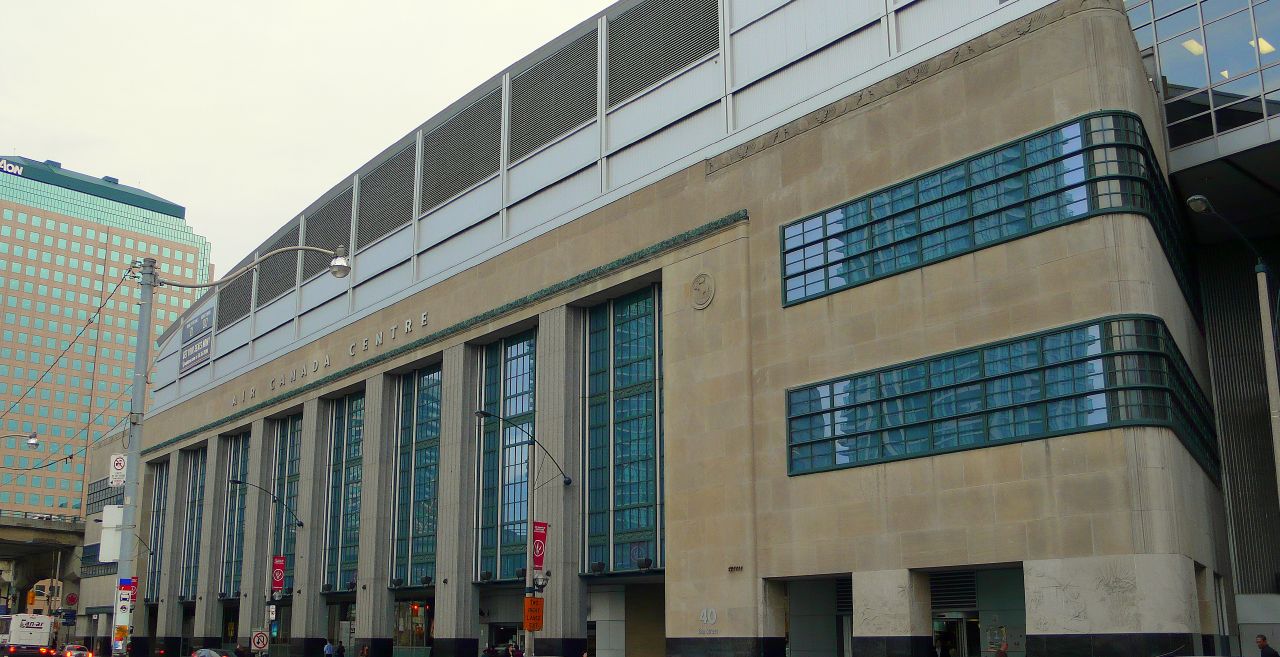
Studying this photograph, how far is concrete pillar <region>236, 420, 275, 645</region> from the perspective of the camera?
62.7 meters

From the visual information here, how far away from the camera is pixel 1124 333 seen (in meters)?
27.0

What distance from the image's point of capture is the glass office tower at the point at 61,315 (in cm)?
16975

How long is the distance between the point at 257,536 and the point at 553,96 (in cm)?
3249

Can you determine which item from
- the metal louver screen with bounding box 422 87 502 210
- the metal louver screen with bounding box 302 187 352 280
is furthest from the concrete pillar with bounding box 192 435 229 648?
the metal louver screen with bounding box 422 87 502 210

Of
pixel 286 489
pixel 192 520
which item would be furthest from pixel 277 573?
A: pixel 192 520

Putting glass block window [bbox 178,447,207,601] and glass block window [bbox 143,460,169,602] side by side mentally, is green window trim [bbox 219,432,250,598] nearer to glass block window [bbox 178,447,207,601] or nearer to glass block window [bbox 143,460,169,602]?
glass block window [bbox 178,447,207,601]

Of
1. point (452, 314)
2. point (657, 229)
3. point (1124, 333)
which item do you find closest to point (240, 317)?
point (452, 314)

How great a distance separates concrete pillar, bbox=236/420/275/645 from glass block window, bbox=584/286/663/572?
2789cm

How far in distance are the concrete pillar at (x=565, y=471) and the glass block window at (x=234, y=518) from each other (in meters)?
30.2

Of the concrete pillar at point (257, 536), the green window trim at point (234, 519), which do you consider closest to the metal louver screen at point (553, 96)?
the concrete pillar at point (257, 536)

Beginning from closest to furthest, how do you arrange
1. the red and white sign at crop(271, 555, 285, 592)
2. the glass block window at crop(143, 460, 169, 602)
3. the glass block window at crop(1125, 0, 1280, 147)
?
the glass block window at crop(1125, 0, 1280, 147) → the red and white sign at crop(271, 555, 285, 592) → the glass block window at crop(143, 460, 169, 602)

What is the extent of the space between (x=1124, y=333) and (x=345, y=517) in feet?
136

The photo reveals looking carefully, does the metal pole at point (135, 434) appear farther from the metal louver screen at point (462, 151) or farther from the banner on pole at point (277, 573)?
the banner on pole at point (277, 573)

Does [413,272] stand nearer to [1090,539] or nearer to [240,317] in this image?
[240,317]
